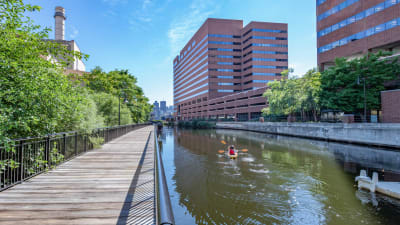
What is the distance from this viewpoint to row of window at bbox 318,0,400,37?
3901 cm

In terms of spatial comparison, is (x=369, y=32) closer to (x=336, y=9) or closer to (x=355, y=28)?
(x=355, y=28)

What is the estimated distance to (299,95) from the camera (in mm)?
44656

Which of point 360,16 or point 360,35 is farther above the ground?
point 360,16

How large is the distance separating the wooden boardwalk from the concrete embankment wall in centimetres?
2979

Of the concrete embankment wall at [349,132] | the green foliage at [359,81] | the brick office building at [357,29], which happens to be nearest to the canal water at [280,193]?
the concrete embankment wall at [349,132]

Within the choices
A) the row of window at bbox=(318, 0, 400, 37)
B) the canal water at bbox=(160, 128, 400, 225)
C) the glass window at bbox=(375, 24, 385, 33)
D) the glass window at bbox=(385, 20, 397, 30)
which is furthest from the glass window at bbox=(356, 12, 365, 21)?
the canal water at bbox=(160, 128, 400, 225)

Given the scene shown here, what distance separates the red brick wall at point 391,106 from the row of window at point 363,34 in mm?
17997

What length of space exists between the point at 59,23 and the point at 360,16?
67121mm

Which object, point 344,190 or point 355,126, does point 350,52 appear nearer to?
point 355,126

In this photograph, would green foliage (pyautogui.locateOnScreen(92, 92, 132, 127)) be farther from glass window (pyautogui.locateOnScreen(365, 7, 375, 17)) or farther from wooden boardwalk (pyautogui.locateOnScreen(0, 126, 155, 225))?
glass window (pyautogui.locateOnScreen(365, 7, 375, 17))

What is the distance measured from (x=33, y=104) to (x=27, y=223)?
410 cm

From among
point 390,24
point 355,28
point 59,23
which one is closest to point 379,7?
point 390,24

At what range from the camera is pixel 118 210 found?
14.4 feet

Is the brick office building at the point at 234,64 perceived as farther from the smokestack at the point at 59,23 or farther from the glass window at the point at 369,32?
the smokestack at the point at 59,23
